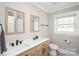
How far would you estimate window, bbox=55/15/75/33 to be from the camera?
1.18 m

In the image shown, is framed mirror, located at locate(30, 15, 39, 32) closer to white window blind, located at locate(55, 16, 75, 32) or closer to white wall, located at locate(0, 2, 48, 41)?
white wall, located at locate(0, 2, 48, 41)

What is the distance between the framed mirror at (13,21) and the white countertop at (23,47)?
20 cm

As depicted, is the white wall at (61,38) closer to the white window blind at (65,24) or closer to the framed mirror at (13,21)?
the white window blind at (65,24)

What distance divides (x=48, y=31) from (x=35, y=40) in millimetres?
249

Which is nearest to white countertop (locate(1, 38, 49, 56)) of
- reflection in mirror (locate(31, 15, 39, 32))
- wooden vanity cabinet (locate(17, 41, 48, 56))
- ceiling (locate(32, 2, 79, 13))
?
wooden vanity cabinet (locate(17, 41, 48, 56))

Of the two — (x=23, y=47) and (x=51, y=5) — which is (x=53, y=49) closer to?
(x=23, y=47)

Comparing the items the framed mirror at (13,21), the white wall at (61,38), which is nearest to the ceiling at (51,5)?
the white wall at (61,38)

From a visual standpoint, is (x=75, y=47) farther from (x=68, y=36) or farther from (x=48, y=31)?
(x=48, y=31)

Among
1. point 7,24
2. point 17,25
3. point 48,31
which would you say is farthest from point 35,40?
point 7,24

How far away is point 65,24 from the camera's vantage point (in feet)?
3.93

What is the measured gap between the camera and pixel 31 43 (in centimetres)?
118

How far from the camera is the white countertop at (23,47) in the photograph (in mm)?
1010

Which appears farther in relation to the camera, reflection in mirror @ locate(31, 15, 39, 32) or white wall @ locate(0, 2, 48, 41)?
reflection in mirror @ locate(31, 15, 39, 32)

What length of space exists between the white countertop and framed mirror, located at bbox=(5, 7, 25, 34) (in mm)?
198
